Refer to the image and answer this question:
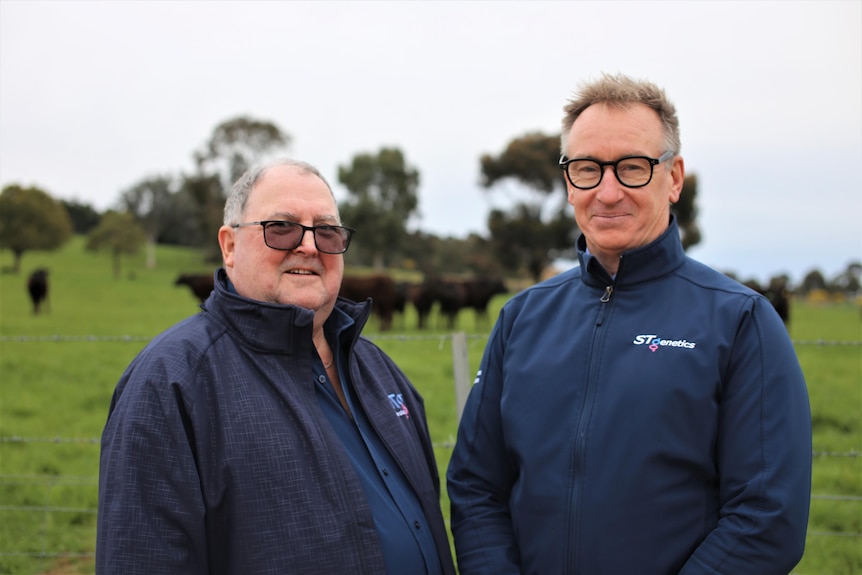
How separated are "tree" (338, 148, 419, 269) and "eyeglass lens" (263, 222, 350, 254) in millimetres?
51951

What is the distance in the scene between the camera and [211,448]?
6.86ft

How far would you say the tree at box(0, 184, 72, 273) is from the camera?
4159 cm

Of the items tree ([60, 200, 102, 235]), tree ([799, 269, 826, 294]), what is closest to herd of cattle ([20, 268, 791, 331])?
tree ([799, 269, 826, 294])

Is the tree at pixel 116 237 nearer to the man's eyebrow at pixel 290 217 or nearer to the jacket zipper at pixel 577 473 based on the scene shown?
the man's eyebrow at pixel 290 217

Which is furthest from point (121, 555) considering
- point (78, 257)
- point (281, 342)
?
point (78, 257)

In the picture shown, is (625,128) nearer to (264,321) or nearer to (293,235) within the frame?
(293,235)

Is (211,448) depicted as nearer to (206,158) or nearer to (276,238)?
(276,238)

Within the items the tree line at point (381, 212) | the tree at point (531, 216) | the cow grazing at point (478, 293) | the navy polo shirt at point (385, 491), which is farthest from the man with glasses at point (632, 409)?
the tree at point (531, 216)

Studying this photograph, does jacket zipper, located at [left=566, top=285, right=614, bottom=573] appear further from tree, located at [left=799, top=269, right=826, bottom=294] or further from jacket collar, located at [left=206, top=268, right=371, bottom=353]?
tree, located at [left=799, top=269, right=826, bottom=294]

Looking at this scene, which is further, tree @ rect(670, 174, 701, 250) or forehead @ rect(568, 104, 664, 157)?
tree @ rect(670, 174, 701, 250)

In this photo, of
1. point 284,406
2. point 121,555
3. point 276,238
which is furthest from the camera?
point 276,238

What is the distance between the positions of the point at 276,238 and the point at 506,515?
1220mm

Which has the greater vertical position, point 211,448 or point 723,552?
point 211,448

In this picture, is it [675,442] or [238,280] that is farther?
[238,280]
